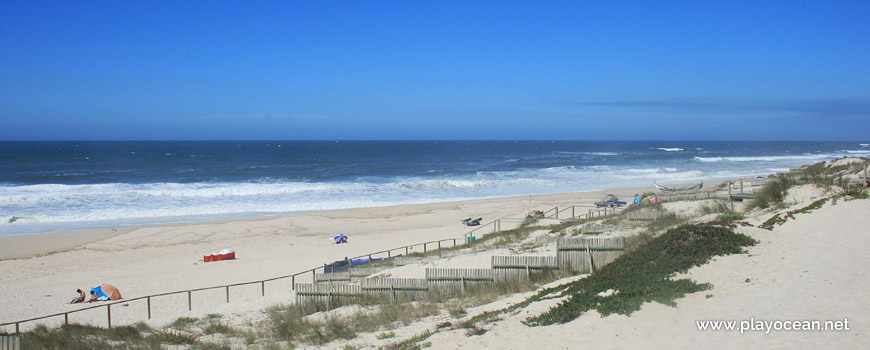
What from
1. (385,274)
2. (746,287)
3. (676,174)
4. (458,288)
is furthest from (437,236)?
(676,174)

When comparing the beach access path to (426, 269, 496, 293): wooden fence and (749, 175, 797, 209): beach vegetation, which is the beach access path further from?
(749, 175, 797, 209): beach vegetation

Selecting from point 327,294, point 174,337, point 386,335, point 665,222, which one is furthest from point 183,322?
point 665,222

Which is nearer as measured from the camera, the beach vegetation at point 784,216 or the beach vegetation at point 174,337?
the beach vegetation at point 174,337

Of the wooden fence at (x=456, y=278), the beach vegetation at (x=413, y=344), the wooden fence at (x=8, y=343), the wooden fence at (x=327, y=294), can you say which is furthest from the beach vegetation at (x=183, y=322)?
the beach vegetation at (x=413, y=344)

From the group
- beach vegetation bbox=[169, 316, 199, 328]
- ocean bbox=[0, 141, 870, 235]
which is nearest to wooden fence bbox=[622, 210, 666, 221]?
beach vegetation bbox=[169, 316, 199, 328]

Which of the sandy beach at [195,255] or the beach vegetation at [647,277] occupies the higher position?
the beach vegetation at [647,277]

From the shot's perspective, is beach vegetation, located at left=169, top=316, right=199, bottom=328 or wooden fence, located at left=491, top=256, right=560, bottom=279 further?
wooden fence, located at left=491, top=256, right=560, bottom=279

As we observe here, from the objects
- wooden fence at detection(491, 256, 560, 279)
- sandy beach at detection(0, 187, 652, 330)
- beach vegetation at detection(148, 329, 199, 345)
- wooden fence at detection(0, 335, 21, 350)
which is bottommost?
sandy beach at detection(0, 187, 652, 330)

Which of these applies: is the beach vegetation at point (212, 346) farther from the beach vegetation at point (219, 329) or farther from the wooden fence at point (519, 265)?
the wooden fence at point (519, 265)

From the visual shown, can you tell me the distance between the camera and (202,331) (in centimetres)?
1054

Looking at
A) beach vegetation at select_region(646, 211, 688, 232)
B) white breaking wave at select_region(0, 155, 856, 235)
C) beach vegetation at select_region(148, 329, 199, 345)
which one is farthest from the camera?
white breaking wave at select_region(0, 155, 856, 235)

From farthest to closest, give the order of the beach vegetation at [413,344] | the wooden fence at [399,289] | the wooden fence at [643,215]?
1. the wooden fence at [643,215]
2. the wooden fence at [399,289]
3. the beach vegetation at [413,344]

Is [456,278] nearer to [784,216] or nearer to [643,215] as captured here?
[784,216]

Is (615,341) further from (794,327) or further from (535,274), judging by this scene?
(535,274)
